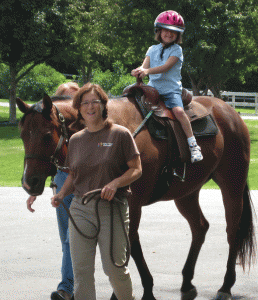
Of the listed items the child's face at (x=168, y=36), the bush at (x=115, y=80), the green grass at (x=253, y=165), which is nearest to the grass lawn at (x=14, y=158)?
the green grass at (x=253, y=165)

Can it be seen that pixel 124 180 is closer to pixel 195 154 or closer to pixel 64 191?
pixel 64 191

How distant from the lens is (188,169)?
501 cm

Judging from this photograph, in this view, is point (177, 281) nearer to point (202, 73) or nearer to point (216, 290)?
point (216, 290)

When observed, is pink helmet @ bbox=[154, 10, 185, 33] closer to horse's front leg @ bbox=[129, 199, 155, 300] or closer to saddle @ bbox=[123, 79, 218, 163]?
saddle @ bbox=[123, 79, 218, 163]

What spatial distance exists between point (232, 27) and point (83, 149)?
18.8 metres

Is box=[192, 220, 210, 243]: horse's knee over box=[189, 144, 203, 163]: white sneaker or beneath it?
beneath

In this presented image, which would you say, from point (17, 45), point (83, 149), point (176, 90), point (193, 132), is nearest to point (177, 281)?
point (193, 132)

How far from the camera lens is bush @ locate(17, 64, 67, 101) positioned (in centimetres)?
3662

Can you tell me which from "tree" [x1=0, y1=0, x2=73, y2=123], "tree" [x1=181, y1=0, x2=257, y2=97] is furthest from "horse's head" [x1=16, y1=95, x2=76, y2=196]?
"tree" [x1=0, y1=0, x2=73, y2=123]

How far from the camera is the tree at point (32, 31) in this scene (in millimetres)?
24261

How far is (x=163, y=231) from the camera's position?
7.68m

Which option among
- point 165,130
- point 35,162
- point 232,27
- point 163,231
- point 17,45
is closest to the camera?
point 35,162

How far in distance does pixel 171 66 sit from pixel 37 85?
32.7 meters

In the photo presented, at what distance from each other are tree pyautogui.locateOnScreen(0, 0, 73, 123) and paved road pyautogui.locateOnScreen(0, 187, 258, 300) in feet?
52.5
